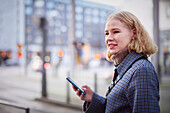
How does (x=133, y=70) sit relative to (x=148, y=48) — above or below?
below

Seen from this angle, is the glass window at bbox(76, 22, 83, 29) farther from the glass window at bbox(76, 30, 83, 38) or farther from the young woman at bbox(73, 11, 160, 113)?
the young woman at bbox(73, 11, 160, 113)

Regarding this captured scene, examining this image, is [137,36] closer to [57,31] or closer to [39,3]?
[39,3]

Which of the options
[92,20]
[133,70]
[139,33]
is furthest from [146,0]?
[92,20]

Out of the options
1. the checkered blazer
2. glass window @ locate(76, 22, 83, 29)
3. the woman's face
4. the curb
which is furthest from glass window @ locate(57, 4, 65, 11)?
the checkered blazer

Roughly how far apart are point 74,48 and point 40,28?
5451 mm

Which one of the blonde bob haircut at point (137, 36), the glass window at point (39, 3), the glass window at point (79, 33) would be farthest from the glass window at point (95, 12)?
the blonde bob haircut at point (137, 36)

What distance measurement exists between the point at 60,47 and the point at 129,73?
141 ft

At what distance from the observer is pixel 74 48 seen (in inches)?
470

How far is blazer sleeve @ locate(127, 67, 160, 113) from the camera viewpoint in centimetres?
90

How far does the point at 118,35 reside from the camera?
111 centimetres

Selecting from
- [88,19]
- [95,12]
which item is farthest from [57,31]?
[95,12]

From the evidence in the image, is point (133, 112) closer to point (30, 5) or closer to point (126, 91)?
point (126, 91)

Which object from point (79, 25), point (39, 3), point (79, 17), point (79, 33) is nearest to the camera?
point (39, 3)

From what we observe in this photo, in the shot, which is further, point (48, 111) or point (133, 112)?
point (48, 111)
